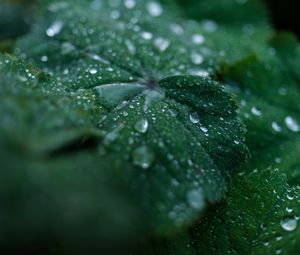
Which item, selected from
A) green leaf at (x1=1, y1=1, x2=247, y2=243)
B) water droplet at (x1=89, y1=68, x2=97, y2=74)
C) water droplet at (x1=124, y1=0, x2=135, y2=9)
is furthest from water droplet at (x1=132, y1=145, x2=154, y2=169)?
water droplet at (x1=124, y1=0, x2=135, y2=9)

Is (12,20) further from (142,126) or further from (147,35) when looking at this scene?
(142,126)

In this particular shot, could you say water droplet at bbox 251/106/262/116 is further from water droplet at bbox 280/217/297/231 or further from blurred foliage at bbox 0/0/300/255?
water droplet at bbox 280/217/297/231

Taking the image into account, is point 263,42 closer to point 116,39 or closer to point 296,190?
point 116,39

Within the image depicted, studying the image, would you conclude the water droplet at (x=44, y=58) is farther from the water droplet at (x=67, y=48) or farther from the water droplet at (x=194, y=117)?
the water droplet at (x=194, y=117)

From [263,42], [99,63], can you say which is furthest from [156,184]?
[263,42]

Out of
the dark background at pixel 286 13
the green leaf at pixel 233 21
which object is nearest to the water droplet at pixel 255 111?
the green leaf at pixel 233 21

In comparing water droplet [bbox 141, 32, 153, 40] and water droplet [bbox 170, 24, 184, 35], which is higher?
water droplet [bbox 170, 24, 184, 35]
